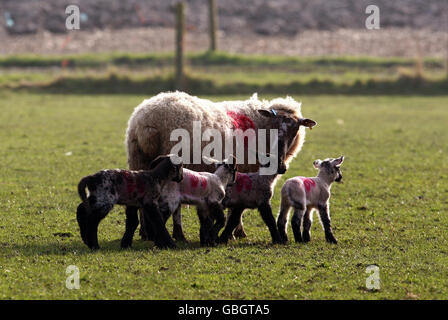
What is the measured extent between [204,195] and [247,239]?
1133mm

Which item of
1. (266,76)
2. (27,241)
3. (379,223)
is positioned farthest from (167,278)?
(266,76)

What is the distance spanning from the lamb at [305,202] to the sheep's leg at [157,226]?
1.49 m

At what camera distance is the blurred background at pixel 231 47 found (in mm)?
31062

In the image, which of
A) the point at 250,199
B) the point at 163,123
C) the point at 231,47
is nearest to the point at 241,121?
the point at 163,123

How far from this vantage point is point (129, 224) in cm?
916

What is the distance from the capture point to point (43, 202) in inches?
471

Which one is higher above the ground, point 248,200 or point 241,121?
point 241,121

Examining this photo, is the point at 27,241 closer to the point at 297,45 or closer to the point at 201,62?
the point at 201,62

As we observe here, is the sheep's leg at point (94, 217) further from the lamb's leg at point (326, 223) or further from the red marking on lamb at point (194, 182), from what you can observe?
the lamb's leg at point (326, 223)

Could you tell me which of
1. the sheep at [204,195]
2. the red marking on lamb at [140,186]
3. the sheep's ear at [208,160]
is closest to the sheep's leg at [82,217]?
the red marking on lamb at [140,186]

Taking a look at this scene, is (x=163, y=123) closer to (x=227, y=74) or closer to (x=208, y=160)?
(x=208, y=160)

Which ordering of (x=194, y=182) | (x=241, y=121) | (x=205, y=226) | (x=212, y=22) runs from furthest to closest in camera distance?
1. (x=212, y=22)
2. (x=241, y=121)
3. (x=205, y=226)
4. (x=194, y=182)
